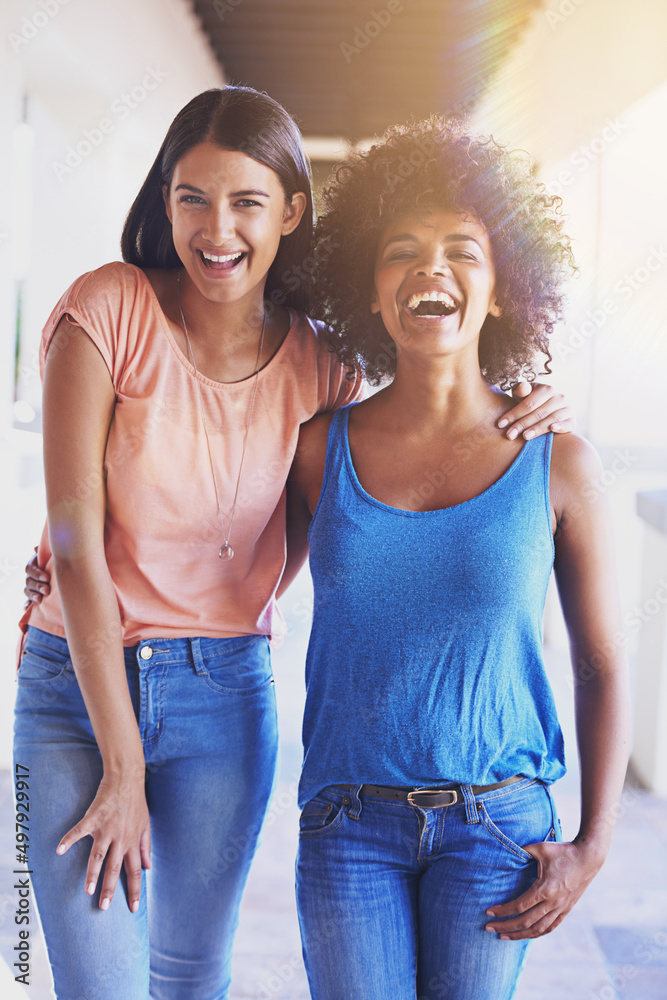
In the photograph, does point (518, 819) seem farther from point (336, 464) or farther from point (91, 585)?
point (91, 585)

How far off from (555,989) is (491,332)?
72.1 inches

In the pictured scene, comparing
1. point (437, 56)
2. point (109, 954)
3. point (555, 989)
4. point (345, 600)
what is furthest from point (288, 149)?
point (437, 56)

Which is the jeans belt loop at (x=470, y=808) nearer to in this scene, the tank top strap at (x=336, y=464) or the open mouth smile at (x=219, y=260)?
the tank top strap at (x=336, y=464)

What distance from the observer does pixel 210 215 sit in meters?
1.31

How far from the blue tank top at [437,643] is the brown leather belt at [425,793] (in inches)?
0.4

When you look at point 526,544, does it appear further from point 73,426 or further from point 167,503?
point 73,426

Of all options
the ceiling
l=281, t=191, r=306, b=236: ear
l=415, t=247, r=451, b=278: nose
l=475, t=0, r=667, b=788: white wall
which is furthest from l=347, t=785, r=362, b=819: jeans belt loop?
the ceiling

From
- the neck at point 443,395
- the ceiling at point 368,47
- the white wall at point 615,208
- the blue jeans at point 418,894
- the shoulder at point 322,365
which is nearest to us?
the blue jeans at point 418,894

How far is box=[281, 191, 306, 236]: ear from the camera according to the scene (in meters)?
1.42

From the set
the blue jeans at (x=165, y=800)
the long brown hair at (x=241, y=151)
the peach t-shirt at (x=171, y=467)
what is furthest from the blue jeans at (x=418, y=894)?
the long brown hair at (x=241, y=151)

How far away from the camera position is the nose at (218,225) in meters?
1.30

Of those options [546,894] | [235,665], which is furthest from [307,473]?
[546,894]

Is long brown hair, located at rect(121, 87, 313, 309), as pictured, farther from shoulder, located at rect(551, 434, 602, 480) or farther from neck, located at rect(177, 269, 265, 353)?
shoulder, located at rect(551, 434, 602, 480)

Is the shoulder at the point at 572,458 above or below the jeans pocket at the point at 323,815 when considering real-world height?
above
